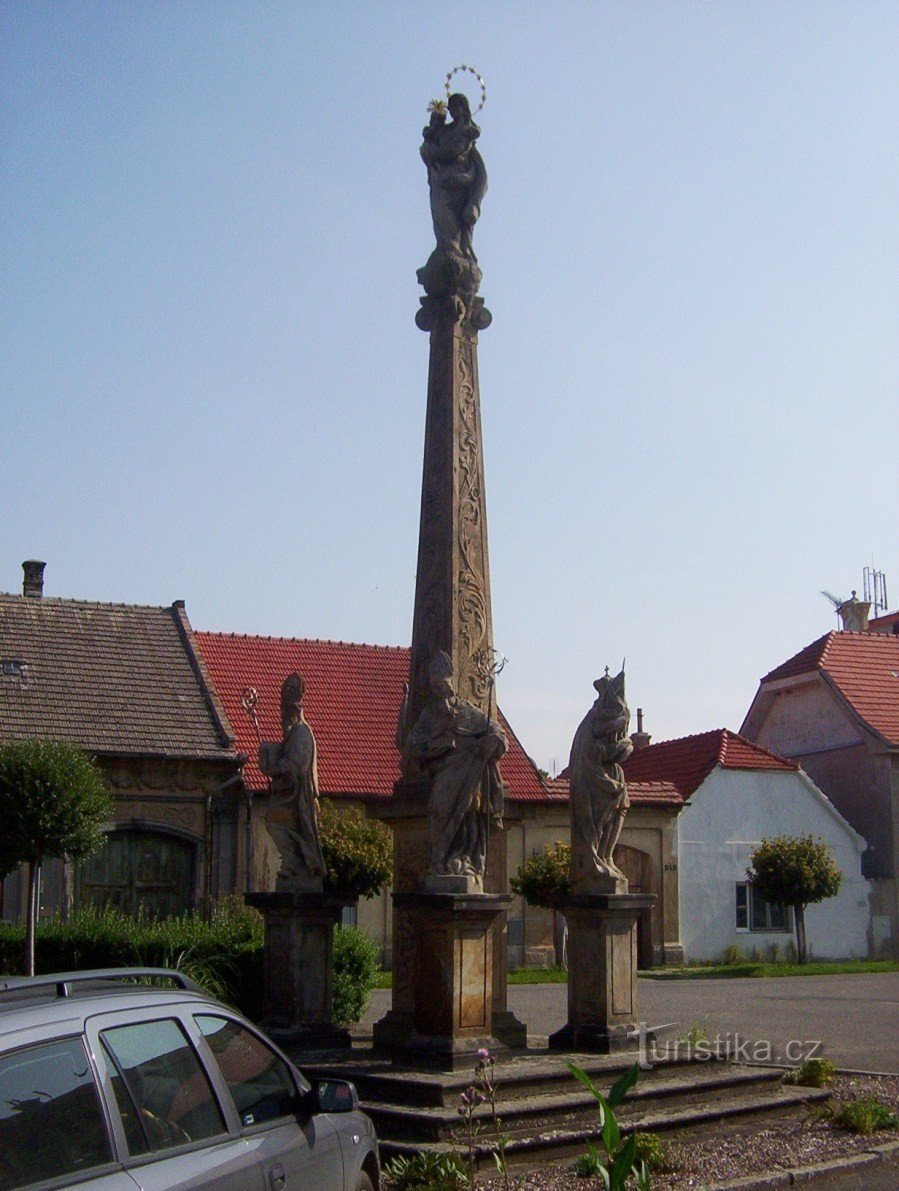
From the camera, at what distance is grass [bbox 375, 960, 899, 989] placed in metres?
24.7

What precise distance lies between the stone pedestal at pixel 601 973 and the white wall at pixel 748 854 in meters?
19.9

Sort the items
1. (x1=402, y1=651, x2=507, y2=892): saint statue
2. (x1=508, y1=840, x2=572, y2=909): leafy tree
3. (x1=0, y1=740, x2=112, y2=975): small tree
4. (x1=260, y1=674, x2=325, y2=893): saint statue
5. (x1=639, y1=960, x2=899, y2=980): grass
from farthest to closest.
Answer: (x1=639, y1=960, x2=899, y2=980): grass, (x1=508, y1=840, x2=572, y2=909): leafy tree, (x1=0, y1=740, x2=112, y2=975): small tree, (x1=260, y1=674, x2=325, y2=893): saint statue, (x1=402, y1=651, x2=507, y2=892): saint statue

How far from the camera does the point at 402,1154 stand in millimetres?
7953

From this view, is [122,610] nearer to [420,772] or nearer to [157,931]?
[157,931]

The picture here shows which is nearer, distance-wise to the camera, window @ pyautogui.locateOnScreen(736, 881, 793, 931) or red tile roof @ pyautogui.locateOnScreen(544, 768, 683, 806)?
red tile roof @ pyautogui.locateOnScreen(544, 768, 683, 806)

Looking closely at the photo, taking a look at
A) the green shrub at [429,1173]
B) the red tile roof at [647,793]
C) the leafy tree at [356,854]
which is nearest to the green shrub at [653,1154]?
the green shrub at [429,1173]

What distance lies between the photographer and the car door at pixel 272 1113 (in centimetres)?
467

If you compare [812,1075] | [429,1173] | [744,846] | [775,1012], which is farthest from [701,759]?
[429,1173]

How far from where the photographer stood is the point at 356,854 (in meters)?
23.2

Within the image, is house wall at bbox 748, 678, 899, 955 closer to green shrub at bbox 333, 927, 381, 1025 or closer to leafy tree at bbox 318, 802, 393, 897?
leafy tree at bbox 318, 802, 393, 897

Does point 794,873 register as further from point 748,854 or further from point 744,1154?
point 744,1154

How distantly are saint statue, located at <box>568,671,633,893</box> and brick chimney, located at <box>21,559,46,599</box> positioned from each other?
20.4 meters

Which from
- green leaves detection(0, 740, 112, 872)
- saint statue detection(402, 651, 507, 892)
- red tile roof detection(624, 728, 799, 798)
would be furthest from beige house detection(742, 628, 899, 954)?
saint statue detection(402, 651, 507, 892)

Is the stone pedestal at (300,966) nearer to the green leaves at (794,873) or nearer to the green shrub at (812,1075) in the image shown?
the green shrub at (812,1075)
